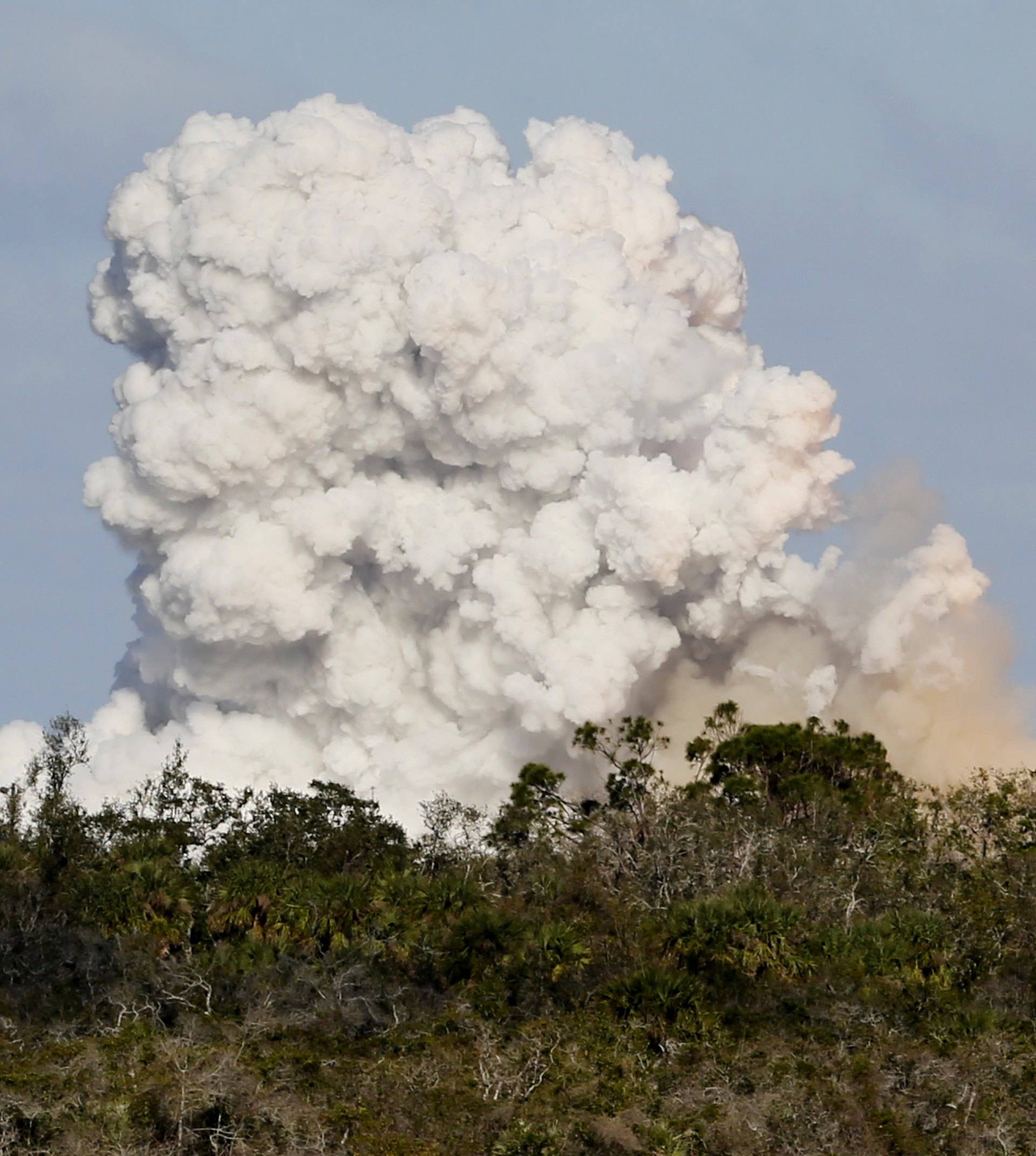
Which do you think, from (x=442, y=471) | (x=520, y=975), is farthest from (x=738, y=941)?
(x=442, y=471)

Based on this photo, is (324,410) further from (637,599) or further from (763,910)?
(763,910)

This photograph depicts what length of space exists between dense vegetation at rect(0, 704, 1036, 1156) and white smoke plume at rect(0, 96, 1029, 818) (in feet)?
27.4

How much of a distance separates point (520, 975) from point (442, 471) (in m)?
25.2

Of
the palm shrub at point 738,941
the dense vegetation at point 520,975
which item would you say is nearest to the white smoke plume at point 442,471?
the dense vegetation at point 520,975

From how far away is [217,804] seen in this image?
165 feet

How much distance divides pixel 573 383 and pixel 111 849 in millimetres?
17936

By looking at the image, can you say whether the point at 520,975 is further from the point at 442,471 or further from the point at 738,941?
the point at 442,471

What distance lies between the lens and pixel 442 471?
2421 inches

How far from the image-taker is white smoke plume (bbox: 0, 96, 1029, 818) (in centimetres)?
5859

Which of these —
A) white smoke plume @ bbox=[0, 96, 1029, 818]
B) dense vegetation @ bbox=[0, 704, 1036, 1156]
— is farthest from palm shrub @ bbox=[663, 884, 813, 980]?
white smoke plume @ bbox=[0, 96, 1029, 818]

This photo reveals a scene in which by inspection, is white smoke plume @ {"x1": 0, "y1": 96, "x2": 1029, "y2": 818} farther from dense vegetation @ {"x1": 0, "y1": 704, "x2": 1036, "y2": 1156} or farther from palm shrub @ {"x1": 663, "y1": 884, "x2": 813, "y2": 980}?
palm shrub @ {"x1": 663, "y1": 884, "x2": 813, "y2": 980}

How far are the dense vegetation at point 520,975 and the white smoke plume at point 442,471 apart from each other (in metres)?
8.36

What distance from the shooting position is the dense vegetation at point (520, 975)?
106 ft

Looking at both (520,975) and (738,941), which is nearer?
(738,941)
